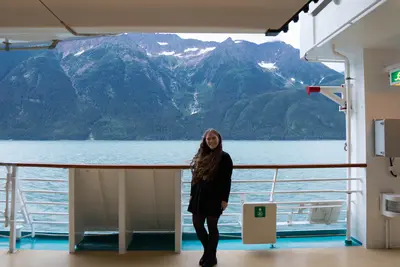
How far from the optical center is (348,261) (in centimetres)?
247

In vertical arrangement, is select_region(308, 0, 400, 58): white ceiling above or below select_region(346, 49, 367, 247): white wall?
above

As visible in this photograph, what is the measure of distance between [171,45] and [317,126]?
23.8 m

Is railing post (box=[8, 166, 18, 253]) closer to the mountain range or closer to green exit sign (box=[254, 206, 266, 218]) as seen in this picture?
green exit sign (box=[254, 206, 266, 218])

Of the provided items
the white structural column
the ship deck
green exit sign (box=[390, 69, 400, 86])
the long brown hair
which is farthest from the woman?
green exit sign (box=[390, 69, 400, 86])

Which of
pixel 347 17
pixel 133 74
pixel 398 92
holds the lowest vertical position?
pixel 398 92

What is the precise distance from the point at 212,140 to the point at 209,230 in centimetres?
68

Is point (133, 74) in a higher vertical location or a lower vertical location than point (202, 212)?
higher

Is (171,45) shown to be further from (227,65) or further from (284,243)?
(284,243)

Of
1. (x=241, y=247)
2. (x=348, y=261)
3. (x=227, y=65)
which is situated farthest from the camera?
(x=227, y=65)

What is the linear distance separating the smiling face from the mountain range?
23.8m

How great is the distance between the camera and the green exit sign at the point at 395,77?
267 cm

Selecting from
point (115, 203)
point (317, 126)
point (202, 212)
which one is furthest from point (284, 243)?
point (317, 126)

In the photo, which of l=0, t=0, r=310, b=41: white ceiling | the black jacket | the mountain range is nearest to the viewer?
l=0, t=0, r=310, b=41: white ceiling

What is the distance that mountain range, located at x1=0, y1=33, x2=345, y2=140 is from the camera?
29.7 metres
